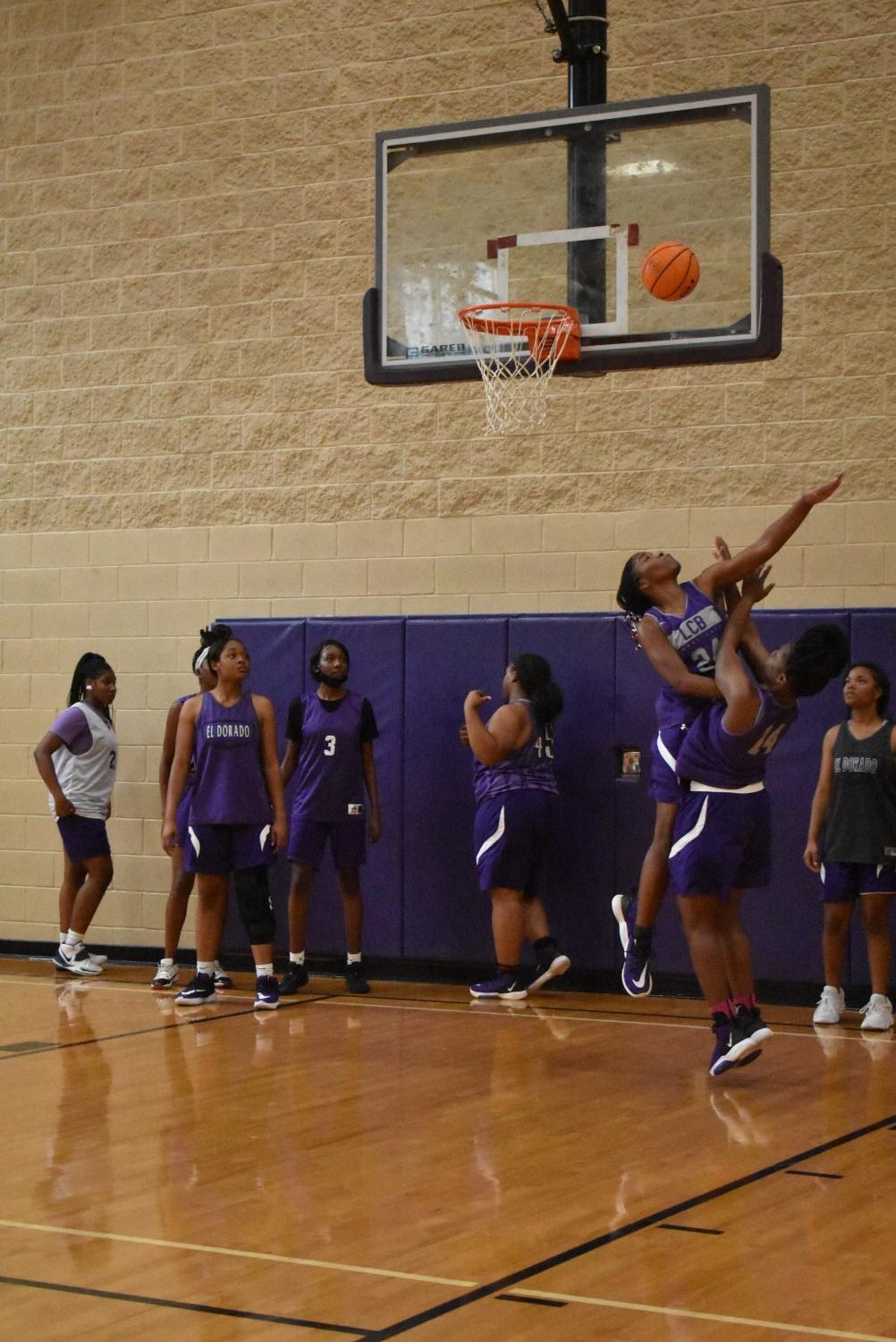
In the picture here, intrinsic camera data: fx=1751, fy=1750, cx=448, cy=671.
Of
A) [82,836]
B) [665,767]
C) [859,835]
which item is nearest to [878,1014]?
[859,835]

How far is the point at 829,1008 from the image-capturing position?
848 cm

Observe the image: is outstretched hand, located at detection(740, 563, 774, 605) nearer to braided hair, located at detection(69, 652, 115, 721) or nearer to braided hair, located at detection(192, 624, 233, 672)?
braided hair, located at detection(192, 624, 233, 672)

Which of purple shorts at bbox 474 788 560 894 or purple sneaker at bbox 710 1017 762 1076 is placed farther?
purple shorts at bbox 474 788 560 894

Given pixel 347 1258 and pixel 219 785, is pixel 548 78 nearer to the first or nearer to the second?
pixel 219 785

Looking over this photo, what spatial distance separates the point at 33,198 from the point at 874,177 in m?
5.44

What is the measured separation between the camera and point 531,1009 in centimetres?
898

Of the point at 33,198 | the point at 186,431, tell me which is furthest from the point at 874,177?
the point at 33,198

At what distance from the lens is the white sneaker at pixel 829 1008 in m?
8.46

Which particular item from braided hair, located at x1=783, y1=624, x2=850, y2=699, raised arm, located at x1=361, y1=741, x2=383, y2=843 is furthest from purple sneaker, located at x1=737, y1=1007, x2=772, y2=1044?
raised arm, located at x1=361, y1=741, x2=383, y2=843

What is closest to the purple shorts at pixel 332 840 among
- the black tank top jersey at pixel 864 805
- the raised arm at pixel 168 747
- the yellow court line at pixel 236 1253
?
the raised arm at pixel 168 747

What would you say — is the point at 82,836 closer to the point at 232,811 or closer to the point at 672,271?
the point at 232,811

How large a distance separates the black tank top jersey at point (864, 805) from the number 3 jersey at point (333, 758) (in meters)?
2.64

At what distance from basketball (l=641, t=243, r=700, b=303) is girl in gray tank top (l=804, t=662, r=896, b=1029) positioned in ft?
7.24

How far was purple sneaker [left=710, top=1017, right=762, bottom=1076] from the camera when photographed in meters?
6.64
